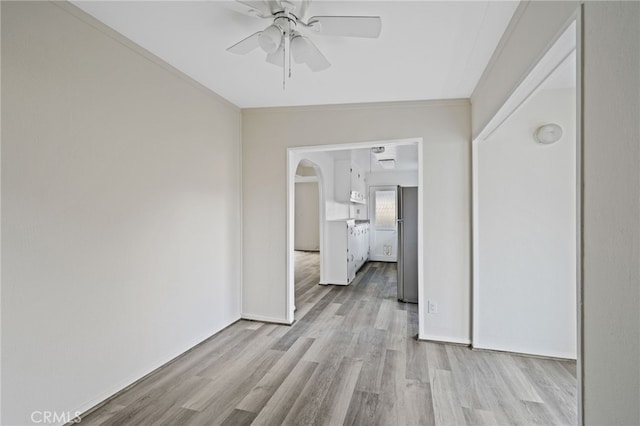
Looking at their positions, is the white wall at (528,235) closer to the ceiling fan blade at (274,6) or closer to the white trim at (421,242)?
the white trim at (421,242)

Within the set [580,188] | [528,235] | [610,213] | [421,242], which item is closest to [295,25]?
[580,188]

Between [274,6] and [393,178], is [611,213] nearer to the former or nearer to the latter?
[274,6]

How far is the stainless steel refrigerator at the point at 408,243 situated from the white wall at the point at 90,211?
2766mm

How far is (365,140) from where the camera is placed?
3.24m

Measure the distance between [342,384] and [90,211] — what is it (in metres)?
2.11

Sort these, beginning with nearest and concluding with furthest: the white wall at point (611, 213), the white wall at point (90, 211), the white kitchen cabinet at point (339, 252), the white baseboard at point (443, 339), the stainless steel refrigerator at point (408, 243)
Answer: the white wall at point (611, 213), the white wall at point (90, 211), the white baseboard at point (443, 339), the stainless steel refrigerator at point (408, 243), the white kitchen cabinet at point (339, 252)

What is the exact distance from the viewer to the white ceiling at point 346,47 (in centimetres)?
177

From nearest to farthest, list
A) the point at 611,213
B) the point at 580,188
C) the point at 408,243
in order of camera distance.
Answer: the point at 611,213
the point at 580,188
the point at 408,243

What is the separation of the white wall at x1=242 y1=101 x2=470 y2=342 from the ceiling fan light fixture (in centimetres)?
161

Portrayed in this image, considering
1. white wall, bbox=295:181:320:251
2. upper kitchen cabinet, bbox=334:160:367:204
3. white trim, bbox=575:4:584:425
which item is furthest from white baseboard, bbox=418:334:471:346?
white wall, bbox=295:181:320:251

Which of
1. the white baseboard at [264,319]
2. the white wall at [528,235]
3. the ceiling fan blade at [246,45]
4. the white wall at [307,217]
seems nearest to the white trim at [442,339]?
the white wall at [528,235]

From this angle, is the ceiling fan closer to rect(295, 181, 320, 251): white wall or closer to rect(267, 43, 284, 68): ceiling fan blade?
rect(267, 43, 284, 68): ceiling fan blade

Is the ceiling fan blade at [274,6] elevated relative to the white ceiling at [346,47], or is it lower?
lower

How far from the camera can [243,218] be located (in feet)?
11.8
